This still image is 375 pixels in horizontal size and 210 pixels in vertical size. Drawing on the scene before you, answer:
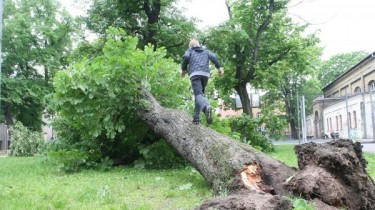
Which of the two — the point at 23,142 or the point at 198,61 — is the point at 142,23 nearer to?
the point at 23,142

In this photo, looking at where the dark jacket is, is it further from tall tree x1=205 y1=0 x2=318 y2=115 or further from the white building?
tall tree x1=205 y1=0 x2=318 y2=115

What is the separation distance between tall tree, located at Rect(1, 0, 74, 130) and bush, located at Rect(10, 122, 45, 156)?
254 inches

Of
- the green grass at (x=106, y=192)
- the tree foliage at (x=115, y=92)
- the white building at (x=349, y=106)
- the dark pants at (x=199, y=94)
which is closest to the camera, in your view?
the green grass at (x=106, y=192)

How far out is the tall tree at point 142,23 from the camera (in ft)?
67.2

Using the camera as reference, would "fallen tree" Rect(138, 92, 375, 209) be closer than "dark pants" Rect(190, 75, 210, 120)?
Yes

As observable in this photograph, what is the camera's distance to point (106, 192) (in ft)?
20.7

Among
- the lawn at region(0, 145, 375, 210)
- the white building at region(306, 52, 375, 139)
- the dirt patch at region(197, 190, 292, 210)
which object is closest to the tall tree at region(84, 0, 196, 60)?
the white building at region(306, 52, 375, 139)

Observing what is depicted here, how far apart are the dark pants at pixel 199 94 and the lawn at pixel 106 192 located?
1342mm

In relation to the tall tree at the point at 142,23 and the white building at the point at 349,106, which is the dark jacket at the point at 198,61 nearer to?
the white building at the point at 349,106

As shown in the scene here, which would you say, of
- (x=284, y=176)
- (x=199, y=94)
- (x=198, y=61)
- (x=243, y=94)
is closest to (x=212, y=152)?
(x=284, y=176)

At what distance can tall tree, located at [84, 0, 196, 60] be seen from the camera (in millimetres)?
20469

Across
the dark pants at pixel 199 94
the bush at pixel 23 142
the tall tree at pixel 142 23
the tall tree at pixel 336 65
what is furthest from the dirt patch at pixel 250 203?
the tall tree at pixel 336 65

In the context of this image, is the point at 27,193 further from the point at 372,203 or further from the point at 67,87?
the point at 372,203

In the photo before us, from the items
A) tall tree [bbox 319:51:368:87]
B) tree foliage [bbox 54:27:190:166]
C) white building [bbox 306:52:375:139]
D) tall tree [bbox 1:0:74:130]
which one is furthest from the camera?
tall tree [bbox 319:51:368:87]
